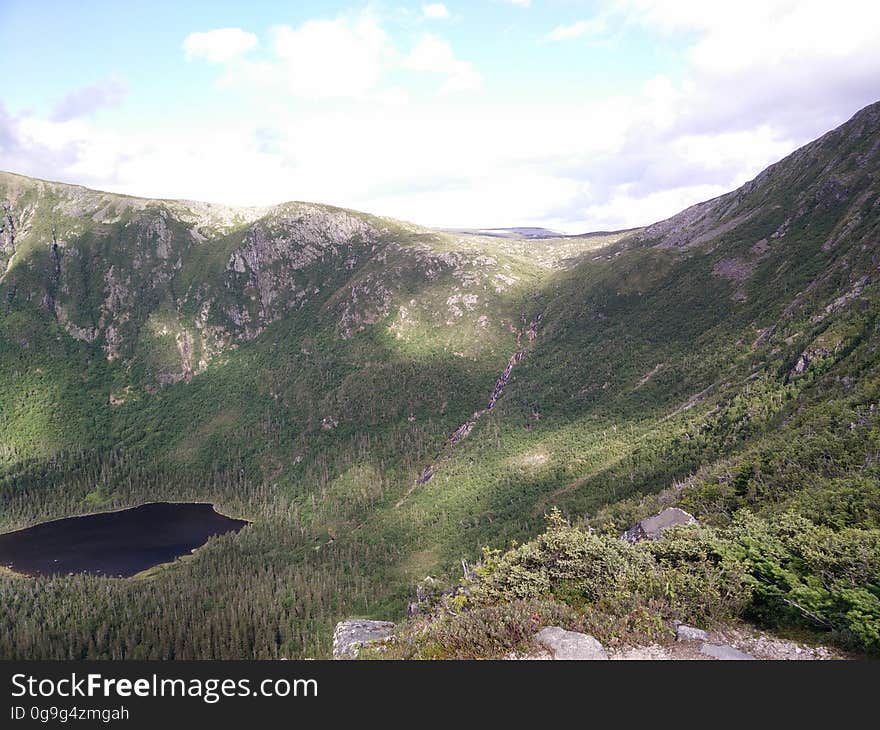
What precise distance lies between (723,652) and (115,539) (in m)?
203

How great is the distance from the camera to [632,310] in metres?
157

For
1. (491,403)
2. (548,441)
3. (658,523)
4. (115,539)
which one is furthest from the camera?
(491,403)

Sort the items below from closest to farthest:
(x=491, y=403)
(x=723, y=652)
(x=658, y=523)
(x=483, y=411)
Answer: (x=723, y=652) → (x=658, y=523) → (x=483, y=411) → (x=491, y=403)

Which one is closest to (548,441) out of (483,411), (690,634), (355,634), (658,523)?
(483,411)

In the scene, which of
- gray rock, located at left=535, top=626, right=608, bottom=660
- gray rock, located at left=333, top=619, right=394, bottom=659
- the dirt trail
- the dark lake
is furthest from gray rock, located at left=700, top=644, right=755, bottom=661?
the dark lake

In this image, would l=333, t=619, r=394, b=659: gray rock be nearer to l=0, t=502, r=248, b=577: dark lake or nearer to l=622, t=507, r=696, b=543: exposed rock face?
l=622, t=507, r=696, b=543: exposed rock face

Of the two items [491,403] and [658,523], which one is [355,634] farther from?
[491,403]

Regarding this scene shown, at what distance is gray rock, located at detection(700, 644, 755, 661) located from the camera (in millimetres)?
14705

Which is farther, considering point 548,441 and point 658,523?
point 548,441

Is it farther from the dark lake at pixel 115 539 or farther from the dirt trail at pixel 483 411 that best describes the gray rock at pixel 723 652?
the dark lake at pixel 115 539

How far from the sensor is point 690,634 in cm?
1574

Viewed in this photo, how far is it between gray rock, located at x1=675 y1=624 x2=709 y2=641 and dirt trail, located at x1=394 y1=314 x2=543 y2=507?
448ft

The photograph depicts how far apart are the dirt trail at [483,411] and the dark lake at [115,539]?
2863 inches

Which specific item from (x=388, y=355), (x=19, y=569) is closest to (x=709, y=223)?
(x=388, y=355)
